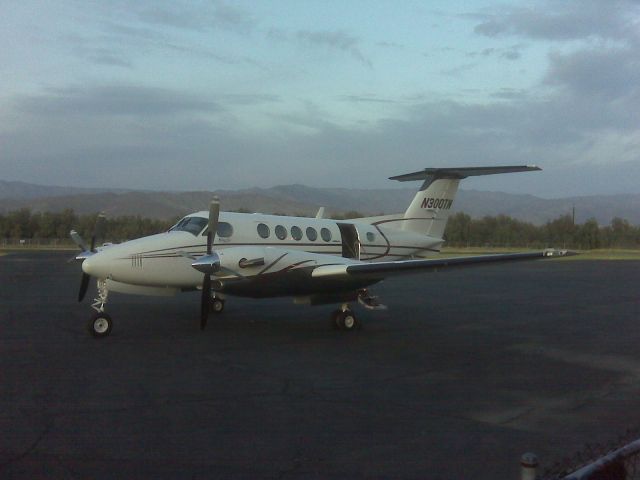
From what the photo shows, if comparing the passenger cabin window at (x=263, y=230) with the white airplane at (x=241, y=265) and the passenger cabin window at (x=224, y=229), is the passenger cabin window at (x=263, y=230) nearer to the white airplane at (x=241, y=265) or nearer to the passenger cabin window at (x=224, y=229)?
the white airplane at (x=241, y=265)

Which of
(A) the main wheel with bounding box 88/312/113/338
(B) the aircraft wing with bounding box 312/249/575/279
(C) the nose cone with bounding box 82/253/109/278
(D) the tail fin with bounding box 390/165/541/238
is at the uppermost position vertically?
(D) the tail fin with bounding box 390/165/541/238

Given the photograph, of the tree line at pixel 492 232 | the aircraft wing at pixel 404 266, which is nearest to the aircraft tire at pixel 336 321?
the aircraft wing at pixel 404 266

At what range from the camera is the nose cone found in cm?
1206

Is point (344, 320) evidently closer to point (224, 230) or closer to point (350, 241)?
point (350, 241)

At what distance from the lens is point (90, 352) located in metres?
10.5

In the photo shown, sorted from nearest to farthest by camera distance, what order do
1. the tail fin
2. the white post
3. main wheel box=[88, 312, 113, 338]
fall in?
the white post
main wheel box=[88, 312, 113, 338]
the tail fin

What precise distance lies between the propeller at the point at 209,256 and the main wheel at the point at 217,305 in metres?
2.78

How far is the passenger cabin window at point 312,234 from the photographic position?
1518 cm

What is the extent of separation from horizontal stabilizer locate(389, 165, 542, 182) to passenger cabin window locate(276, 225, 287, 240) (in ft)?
16.1

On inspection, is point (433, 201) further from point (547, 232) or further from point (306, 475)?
point (547, 232)

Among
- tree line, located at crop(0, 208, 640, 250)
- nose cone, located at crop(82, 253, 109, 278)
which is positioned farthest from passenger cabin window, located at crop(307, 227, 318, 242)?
tree line, located at crop(0, 208, 640, 250)

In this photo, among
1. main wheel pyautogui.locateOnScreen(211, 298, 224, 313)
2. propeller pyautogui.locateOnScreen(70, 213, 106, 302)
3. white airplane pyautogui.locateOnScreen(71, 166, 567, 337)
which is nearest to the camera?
white airplane pyautogui.locateOnScreen(71, 166, 567, 337)

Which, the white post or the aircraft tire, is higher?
the white post

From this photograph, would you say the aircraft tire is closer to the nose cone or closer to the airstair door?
the airstair door
